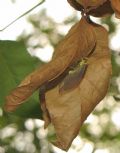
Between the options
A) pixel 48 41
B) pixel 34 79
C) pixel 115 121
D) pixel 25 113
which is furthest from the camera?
pixel 115 121

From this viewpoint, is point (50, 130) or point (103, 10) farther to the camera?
point (50, 130)

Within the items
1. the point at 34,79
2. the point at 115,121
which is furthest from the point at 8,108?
the point at 115,121

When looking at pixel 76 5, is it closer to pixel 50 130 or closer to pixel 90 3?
pixel 90 3

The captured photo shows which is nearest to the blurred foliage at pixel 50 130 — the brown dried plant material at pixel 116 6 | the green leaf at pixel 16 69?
the green leaf at pixel 16 69

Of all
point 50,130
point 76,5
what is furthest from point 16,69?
point 50,130

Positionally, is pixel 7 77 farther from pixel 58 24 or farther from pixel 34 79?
pixel 58 24
